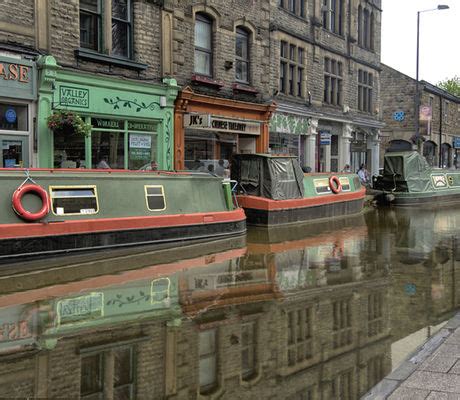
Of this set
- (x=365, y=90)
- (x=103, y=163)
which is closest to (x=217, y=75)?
(x=103, y=163)

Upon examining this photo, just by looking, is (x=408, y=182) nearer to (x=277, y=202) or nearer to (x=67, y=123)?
(x=277, y=202)

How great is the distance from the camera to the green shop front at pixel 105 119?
1446cm

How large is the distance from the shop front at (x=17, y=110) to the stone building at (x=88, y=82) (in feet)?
0.08

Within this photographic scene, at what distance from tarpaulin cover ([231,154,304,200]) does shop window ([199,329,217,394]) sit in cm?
977

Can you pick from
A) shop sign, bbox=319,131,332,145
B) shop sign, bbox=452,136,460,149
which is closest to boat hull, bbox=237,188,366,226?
shop sign, bbox=319,131,332,145

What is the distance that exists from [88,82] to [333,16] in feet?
56.3

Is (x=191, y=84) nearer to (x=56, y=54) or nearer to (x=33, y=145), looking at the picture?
(x=56, y=54)

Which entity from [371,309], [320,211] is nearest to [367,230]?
[320,211]

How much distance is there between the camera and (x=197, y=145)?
19891 mm

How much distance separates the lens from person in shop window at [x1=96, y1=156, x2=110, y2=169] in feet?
51.0

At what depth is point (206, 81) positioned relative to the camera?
19344 millimetres

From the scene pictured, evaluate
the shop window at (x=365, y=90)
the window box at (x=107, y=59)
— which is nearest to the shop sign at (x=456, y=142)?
the shop window at (x=365, y=90)

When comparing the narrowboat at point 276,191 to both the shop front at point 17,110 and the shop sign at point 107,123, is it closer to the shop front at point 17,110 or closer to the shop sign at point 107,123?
the shop sign at point 107,123

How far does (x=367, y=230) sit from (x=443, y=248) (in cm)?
330
